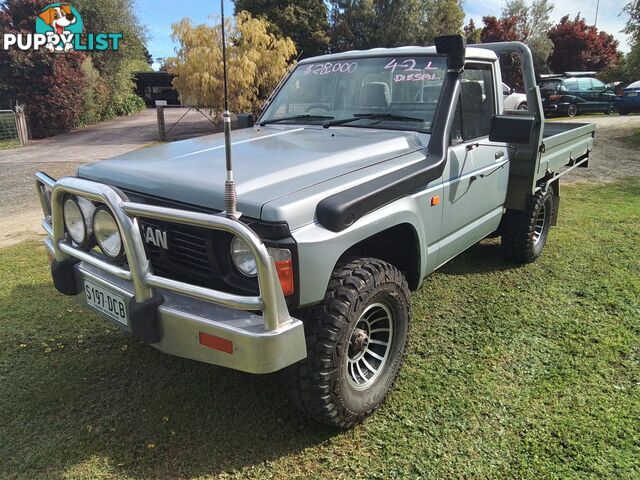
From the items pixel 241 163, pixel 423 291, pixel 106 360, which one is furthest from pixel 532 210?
pixel 106 360

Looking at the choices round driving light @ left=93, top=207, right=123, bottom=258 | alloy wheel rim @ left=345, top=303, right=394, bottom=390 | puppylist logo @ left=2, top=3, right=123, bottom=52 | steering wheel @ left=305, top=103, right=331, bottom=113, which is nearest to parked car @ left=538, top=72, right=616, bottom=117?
steering wheel @ left=305, top=103, right=331, bottom=113

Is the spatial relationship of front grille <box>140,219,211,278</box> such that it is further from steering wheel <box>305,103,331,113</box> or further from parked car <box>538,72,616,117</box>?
parked car <box>538,72,616,117</box>

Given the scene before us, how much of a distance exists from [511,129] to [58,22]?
23.9 m

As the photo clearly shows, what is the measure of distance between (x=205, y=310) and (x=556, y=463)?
181 cm

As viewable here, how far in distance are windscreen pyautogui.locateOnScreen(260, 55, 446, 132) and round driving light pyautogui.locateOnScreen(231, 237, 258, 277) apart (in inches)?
63.2

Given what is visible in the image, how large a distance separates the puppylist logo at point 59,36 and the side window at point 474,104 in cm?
2126

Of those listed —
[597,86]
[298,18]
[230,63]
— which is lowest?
→ [597,86]

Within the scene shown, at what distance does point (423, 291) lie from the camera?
4.34 meters

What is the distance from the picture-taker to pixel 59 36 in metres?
21.7

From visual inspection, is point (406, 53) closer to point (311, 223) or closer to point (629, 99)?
point (311, 223)

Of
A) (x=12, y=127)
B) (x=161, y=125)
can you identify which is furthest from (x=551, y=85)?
(x=12, y=127)

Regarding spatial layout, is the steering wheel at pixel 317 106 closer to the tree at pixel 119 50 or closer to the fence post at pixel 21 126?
the fence post at pixel 21 126

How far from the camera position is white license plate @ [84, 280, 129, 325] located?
246 cm

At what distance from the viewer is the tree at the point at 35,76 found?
19984 mm
